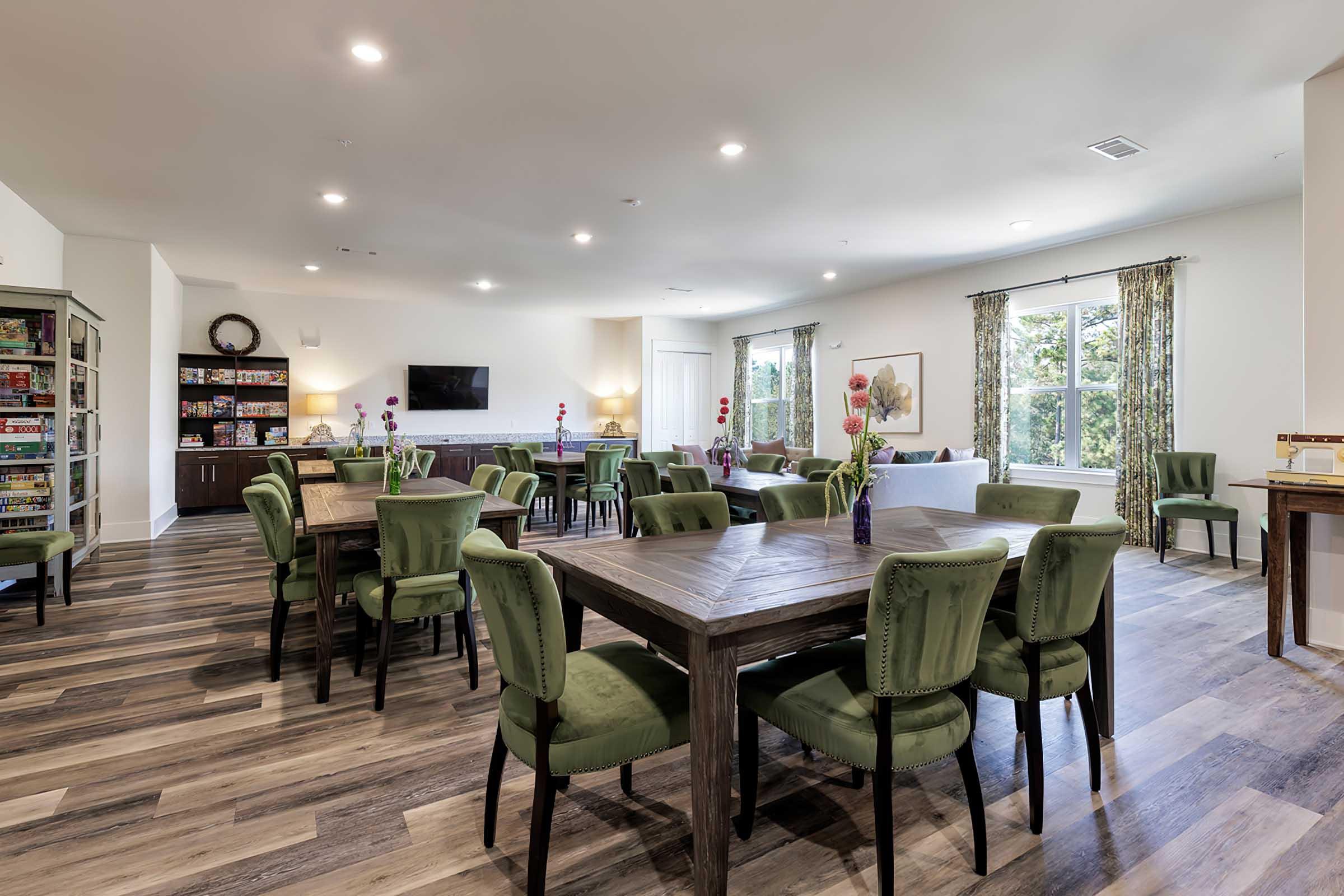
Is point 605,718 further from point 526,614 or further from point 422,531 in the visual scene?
point 422,531

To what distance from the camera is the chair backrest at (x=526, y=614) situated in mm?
1527

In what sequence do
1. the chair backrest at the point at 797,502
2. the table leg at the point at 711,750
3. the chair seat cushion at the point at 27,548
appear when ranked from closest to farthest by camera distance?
the table leg at the point at 711,750, the chair backrest at the point at 797,502, the chair seat cushion at the point at 27,548

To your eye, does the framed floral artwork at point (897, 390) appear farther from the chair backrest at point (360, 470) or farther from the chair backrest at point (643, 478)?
the chair backrest at point (360, 470)

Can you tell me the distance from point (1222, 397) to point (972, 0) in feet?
15.2

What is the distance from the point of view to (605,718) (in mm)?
1630

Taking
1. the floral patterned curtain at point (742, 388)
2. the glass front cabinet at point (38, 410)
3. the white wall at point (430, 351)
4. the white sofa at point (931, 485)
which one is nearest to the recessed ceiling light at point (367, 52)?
the glass front cabinet at point (38, 410)

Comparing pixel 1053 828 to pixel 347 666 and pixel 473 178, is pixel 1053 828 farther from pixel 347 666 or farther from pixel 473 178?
pixel 473 178

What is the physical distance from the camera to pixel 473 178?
469 cm

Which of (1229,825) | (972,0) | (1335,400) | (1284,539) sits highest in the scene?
(972,0)

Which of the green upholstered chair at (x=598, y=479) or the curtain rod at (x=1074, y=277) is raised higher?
the curtain rod at (x=1074, y=277)

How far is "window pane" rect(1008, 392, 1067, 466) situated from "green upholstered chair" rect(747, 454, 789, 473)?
2.88 meters

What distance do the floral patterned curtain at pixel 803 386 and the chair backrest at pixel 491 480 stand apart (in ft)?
19.4

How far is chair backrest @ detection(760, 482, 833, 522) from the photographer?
326cm

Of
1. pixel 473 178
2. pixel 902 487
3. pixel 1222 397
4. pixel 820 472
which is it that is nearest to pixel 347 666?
pixel 820 472
